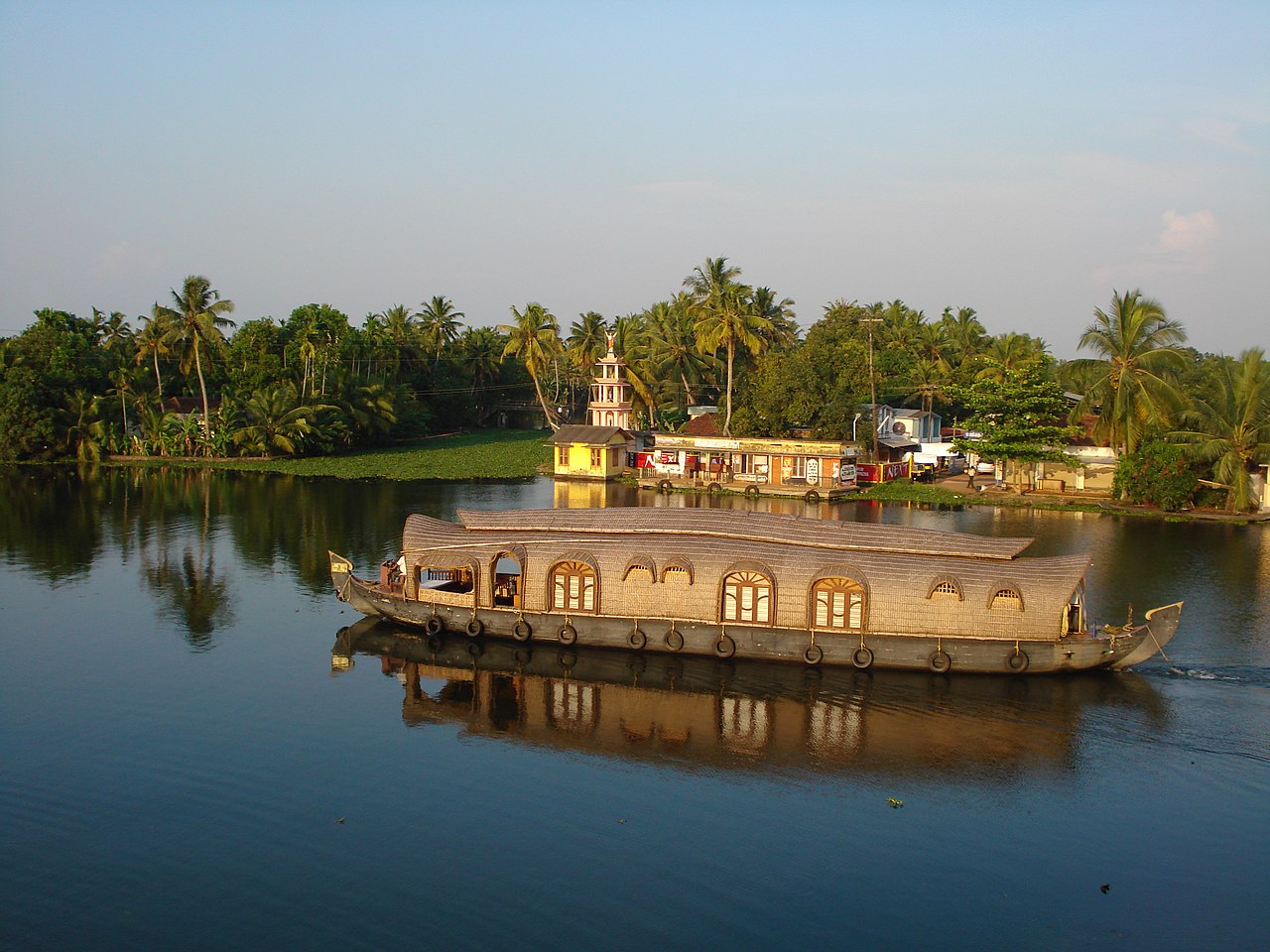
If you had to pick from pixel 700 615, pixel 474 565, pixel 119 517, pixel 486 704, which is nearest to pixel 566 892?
pixel 486 704

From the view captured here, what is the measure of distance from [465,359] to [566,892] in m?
72.5

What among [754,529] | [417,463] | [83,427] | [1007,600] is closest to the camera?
[1007,600]

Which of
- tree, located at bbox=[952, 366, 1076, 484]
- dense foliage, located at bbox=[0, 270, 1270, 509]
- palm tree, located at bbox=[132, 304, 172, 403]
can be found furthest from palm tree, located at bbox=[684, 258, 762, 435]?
palm tree, located at bbox=[132, 304, 172, 403]

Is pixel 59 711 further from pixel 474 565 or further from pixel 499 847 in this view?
pixel 499 847

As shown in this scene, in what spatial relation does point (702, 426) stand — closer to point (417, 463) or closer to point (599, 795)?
point (417, 463)

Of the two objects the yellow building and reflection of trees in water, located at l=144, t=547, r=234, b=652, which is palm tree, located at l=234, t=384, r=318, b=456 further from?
reflection of trees in water, located at l=144, t=547, r=234, b=652

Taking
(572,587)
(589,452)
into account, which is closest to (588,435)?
(589,452)

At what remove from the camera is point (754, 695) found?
19484mm

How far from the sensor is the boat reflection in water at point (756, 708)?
17.0 metres

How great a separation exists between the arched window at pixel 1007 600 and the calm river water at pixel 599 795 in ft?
4.90

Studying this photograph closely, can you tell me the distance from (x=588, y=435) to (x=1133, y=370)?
82.1 feet

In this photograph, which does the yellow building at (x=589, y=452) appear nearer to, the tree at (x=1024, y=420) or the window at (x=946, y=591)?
the tree at (x=1024, y=420)

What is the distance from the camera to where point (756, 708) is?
62.1 ft

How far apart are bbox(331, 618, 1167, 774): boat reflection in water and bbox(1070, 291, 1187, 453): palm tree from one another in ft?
83.7
